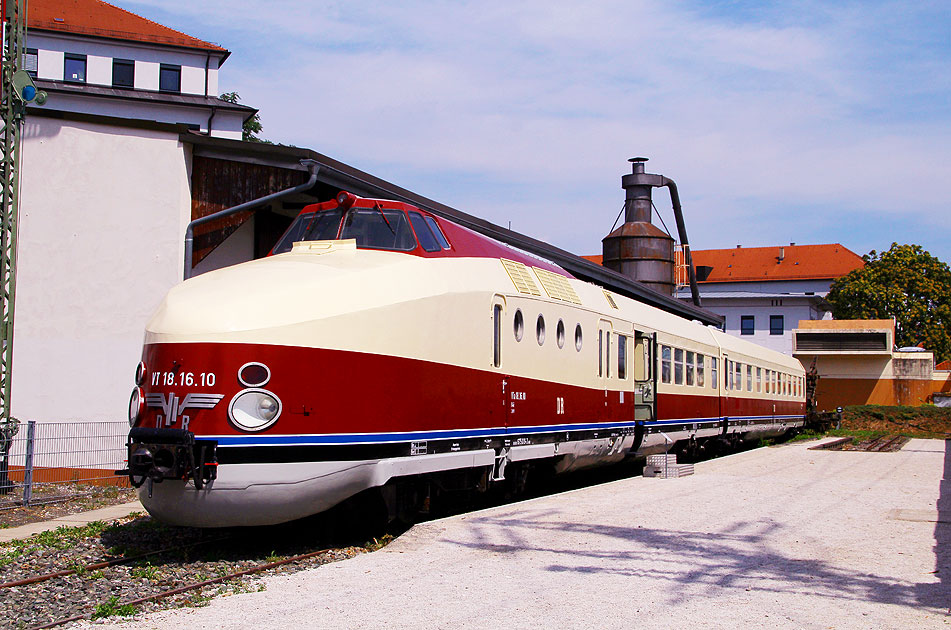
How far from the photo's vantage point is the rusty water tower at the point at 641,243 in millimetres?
47844

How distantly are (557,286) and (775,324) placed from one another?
7034 cm

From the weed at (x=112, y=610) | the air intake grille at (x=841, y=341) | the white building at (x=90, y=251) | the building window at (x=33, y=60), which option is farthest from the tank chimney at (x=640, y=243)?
the weed at (x=112, y=610)

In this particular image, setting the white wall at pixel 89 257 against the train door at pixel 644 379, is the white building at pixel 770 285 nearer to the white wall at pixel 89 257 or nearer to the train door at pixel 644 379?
the train door at pixel 644 379

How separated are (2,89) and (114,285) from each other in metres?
3.78

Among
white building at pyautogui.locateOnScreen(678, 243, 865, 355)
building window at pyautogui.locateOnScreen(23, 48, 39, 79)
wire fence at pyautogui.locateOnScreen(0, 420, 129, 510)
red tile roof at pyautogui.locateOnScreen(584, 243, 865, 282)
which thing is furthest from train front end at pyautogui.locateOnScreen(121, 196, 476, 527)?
red tile roof at pyautogui.locateOnScreen(584, 243, 865, 282)

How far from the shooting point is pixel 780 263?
9012 cm

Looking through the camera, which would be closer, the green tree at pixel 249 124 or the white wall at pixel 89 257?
the white wall at pixel 89 257

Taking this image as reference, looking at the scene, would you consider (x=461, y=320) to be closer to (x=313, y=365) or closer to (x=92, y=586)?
(x=313, y=365)

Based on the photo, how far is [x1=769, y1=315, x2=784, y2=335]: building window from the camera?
8056 cm

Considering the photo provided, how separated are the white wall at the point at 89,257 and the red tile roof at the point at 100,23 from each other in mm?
35511

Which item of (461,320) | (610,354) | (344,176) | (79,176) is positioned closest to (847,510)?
(610,354)

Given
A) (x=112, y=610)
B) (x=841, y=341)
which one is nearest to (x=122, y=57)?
(x=841, y=341)

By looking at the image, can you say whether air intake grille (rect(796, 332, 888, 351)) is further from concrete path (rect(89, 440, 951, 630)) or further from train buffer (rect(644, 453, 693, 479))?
concrete path (rect(89, 440, 951, 630))

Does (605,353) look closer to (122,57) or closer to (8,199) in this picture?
(8,199)
